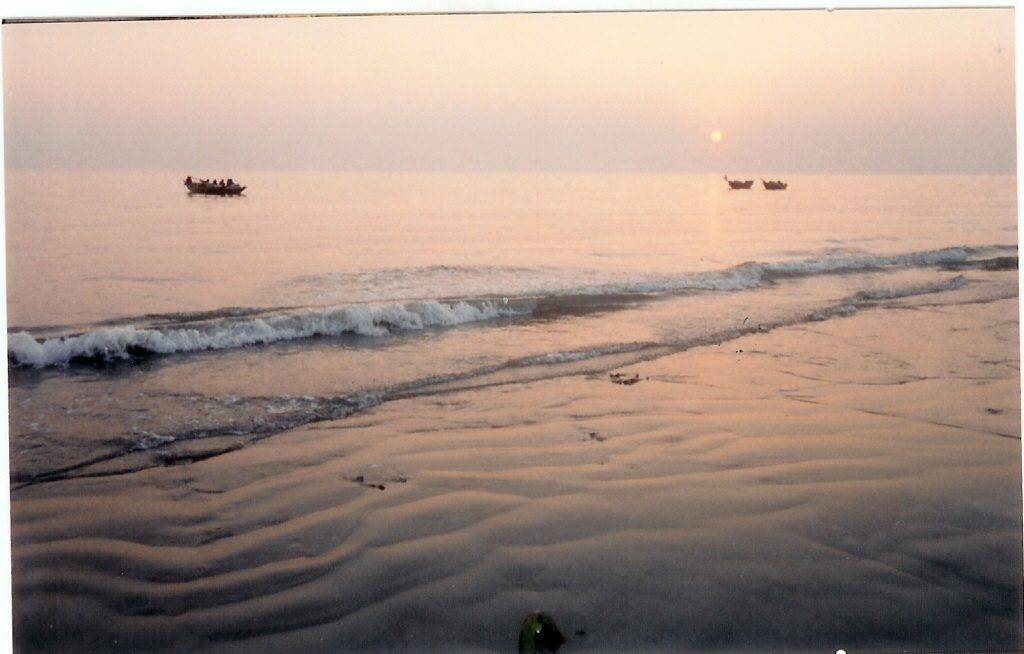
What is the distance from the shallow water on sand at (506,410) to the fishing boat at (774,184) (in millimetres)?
47

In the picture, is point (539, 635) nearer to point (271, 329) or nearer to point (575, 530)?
point (575, 530)

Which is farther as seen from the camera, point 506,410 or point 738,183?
point 738,183

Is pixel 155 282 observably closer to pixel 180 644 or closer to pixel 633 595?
pixel 180 644

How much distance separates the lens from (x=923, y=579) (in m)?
2.19

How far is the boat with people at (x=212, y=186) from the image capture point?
3.35 metres

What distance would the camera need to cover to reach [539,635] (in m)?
2.03

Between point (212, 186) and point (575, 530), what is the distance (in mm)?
2112

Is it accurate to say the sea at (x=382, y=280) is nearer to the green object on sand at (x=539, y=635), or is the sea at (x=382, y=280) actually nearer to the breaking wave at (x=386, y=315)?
the breaking wave at (x=386, y=315)

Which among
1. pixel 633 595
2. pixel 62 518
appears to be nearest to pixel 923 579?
pixel 633 595

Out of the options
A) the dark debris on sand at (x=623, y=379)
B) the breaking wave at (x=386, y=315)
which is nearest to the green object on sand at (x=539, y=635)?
the dark debris on sand at (x=623, y=379)

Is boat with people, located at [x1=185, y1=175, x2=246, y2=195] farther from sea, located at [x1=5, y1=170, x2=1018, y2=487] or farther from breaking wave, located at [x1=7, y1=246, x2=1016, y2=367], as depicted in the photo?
breaking wave, located at [x1=7, y1=246, x2=1016, y2=367]

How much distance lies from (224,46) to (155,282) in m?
1.48

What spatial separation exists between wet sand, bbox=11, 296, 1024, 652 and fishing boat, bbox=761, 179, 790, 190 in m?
0.82

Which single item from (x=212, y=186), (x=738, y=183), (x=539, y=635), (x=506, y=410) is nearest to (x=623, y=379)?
(x=506, y=410)
